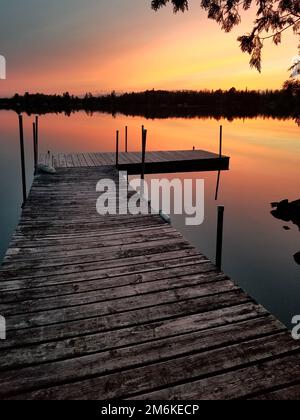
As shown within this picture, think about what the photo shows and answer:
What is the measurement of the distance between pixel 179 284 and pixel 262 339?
57.8 inches

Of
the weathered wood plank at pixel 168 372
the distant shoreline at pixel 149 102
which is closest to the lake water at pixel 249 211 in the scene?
the weathered wood plank at pixel 168 372

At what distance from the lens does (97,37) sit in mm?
32406

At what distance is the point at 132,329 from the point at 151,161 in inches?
585

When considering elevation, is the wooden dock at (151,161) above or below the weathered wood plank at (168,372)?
above

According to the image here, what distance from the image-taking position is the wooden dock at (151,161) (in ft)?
53.8

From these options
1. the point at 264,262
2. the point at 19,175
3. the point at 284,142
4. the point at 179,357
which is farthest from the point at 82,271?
the point at 284,142

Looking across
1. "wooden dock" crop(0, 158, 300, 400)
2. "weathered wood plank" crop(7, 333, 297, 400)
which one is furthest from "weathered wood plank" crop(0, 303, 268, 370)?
"weathered wood plank" crop(7, 333, 297, 400)

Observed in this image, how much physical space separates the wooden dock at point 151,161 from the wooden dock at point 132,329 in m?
10.4

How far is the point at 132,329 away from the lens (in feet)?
12.1

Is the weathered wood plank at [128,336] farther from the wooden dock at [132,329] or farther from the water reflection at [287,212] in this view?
the water reflection at [287,212]

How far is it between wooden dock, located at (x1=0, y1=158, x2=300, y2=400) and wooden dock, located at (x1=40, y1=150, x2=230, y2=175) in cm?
1044

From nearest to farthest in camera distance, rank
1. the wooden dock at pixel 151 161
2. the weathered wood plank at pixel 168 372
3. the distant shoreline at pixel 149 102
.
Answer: the weathered wood plank at pixel 168 372 < the wooden dock at pixel 151 161 < the distant shoreline at pixel 149 102

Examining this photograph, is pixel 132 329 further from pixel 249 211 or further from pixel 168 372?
A: pixel 249 211

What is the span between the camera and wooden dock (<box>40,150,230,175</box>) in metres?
16.4
